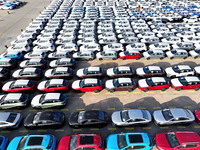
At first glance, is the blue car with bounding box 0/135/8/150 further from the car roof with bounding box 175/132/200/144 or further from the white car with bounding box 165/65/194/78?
the white car with bounding box 165/65/194/78

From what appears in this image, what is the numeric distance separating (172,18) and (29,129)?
37977 mm

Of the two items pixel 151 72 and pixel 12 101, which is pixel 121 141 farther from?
pixel 12 101

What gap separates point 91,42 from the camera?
2402 centimetres

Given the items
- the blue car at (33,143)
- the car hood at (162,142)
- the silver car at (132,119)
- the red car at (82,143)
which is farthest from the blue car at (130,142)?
the blue car at (33,143)

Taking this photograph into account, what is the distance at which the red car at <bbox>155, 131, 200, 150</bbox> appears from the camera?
32.4 ft

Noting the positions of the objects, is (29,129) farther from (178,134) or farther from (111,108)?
(178,134)

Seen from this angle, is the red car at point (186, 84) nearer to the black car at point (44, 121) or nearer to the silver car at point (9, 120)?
the black car at point (44, 121)

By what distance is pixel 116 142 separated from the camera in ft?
34.2

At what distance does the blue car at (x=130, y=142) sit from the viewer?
992cm

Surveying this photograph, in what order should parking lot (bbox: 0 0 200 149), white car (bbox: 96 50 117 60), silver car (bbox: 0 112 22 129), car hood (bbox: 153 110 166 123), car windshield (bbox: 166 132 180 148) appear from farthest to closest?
white car (bbox: 96 50 117 60) → parking lot (bbox: 0 0 200 149) → car hood (bbox: 153 110 166 123) → silver car (bbox: 0 112 22 129) → car windshield (bbox: 166 132 180 148)

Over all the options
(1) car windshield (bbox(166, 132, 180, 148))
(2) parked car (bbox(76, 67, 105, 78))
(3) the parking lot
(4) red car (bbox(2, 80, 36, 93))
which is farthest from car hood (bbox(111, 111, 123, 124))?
(4) red car (bbox(2, 80, 36, 93))

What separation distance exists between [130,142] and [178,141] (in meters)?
3.50

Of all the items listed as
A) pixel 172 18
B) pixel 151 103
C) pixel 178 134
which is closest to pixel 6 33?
pixel 151 103

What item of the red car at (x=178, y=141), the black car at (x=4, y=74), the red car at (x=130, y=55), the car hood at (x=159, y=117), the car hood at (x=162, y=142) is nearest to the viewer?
the red car at (x=178, y=141)
